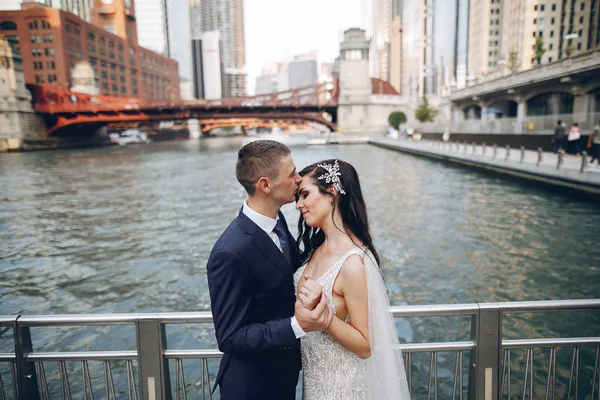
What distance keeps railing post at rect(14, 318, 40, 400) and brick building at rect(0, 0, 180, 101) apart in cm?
8660

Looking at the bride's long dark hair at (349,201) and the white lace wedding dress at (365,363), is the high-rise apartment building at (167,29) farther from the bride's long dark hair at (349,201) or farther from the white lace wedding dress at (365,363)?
the white lace wedding dress at (365,363)

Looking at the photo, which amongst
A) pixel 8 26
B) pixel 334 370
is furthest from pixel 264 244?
pixel 8 26

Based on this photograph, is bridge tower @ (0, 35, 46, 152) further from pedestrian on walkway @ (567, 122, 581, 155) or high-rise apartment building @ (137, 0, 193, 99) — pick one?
high-rise apartment building @ (137, 0, 193, 99)

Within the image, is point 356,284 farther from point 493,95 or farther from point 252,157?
point 493,95

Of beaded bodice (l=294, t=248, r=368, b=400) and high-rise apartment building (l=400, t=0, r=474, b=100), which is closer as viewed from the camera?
beaded bodice (l=294, t=248, r=368, b=400)

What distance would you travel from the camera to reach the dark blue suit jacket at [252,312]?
198cm

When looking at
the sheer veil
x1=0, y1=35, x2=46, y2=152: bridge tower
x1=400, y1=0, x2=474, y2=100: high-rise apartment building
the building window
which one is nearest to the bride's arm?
the sheer veil

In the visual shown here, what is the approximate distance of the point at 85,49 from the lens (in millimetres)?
86438

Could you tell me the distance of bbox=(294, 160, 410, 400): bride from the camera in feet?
6.77

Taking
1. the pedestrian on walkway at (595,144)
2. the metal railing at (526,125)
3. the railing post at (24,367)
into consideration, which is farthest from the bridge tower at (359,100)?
the railing post at (24,367)

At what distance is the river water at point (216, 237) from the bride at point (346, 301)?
322 cm

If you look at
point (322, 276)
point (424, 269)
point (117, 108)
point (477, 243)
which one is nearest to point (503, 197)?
point (477, 243)

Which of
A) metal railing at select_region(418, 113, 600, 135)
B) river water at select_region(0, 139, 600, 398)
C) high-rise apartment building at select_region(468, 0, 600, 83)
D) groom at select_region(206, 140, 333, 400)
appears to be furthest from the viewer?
high-rise apartment building at select_region(468, 0, 600, 83)

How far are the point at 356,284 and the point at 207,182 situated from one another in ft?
73.5
